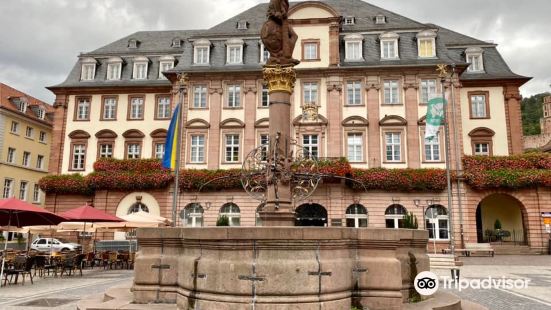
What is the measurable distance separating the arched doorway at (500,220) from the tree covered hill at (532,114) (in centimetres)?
7878

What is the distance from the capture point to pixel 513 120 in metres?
34.6

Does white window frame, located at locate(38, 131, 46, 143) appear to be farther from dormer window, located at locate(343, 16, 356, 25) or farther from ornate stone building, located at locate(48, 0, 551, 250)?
dormer window, located at locate(343, 16, 356, 25)

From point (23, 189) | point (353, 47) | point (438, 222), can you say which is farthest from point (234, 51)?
point (23, 189)

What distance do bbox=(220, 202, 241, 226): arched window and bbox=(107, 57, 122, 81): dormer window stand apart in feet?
49.2

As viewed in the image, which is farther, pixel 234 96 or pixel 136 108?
pixel 136 108

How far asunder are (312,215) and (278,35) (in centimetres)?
2260

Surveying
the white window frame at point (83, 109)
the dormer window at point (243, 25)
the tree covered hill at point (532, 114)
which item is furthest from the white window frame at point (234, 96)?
the tree covered hill at point (532, 114)

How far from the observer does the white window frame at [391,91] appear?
110 feet

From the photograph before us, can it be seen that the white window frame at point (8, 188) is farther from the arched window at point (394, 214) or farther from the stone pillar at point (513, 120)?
the stone pillar at point (513, 120)

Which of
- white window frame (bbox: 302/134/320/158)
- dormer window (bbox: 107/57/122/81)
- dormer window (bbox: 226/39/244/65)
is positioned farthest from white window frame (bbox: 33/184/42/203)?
white window frame (bbox: 302/134/320/158)

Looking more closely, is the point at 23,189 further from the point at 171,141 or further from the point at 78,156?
the point at 171,141

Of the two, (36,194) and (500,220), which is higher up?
(36,194)

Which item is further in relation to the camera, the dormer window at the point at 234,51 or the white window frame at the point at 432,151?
the dormer window at the point at 234,51

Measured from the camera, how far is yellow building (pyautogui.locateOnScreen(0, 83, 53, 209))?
4362cm
